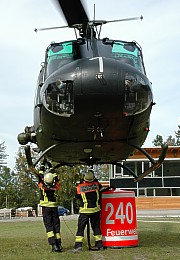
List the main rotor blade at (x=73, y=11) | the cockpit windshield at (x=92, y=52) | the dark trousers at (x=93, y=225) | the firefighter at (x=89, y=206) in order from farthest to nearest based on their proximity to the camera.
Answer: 1. the firefighter at (x=89, y=206)
2. the dark trousers at (x=93, y=225)
3. the cockpit windshield at (x=92, y=52)
4. the main rotor blade at (x=73, y=11)

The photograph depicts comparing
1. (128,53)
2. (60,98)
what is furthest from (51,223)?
(128,53)

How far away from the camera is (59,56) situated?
27.9 feet

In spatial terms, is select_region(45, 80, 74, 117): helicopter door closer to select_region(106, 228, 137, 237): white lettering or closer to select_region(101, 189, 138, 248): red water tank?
select_region(101, 189, 138, 248): red water tank

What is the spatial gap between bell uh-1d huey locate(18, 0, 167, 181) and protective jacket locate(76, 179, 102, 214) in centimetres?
81

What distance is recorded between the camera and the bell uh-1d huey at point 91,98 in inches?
260

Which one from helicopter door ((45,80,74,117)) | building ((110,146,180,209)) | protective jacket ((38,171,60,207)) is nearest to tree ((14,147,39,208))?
building ((110,146,180,209))

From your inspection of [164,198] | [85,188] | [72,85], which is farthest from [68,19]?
[164,198]

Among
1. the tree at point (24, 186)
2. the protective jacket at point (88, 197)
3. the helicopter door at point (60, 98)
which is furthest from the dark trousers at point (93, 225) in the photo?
the tree at point (24, 186)

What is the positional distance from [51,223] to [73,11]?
4.85 metres

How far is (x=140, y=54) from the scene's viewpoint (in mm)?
8992

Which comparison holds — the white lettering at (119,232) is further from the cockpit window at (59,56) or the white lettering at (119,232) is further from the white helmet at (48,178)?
the cockpit window at (59,56)

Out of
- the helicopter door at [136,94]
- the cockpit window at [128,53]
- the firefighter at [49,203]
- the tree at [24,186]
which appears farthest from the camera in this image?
the tree at [24,186]

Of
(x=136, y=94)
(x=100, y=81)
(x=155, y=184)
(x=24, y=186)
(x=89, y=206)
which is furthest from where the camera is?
(x=24, y=186)

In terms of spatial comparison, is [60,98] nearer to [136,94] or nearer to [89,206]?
[136,94]
